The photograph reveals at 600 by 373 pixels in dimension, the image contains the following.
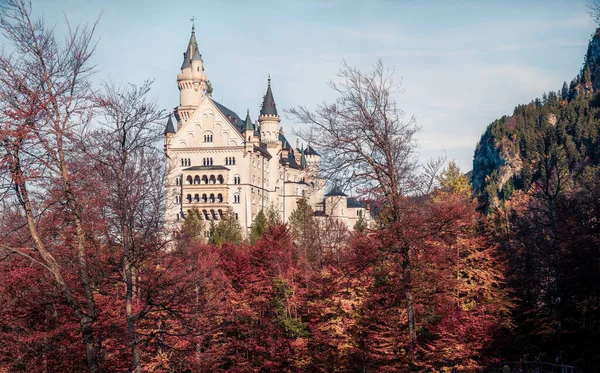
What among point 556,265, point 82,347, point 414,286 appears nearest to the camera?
point 414,286

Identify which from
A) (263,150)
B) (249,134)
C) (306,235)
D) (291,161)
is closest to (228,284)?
(306,235)

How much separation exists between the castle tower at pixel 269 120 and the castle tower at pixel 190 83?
9223 mm

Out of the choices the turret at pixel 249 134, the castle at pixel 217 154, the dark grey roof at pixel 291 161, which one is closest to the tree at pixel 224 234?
the castle at pixel 217 154

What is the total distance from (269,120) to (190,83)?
1361cm

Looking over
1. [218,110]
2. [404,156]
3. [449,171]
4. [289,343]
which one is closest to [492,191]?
[218,110]

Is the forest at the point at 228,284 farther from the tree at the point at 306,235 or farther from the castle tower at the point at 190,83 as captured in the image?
the castle tower at the point at 190,83

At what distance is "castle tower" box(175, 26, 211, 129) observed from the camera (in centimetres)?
10031

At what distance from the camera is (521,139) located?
194000mm

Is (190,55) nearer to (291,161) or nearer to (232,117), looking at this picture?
(232,117)

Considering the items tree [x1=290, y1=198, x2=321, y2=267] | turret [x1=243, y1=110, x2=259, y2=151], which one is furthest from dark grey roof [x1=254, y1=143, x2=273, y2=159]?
tree [x1=290, y1=198, x2=321, y2=267]

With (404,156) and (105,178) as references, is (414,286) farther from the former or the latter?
(105,178)

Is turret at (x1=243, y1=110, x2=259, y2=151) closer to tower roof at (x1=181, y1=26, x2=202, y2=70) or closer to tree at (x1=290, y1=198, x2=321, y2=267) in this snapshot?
tower roof at (x1=181, y1=26, x2=202, y2=70)

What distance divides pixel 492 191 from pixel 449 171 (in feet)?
406

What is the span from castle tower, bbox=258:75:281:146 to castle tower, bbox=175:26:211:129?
922cm
